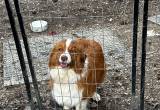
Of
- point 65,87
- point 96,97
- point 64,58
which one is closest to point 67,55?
point 64,58

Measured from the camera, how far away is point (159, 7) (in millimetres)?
6137

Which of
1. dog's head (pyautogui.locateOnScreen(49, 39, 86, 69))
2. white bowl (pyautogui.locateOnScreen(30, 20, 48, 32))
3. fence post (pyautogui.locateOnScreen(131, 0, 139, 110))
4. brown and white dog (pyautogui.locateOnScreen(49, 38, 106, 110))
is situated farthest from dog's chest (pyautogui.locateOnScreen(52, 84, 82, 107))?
white bowl (pyautogui.locateOnScreen(30, 20, 48, 32))

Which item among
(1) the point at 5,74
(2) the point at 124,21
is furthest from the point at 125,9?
(1) the point at 5,74

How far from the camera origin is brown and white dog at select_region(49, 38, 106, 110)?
3.73 meters

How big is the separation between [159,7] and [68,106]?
263 cm

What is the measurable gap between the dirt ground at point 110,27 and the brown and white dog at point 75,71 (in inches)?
10.5

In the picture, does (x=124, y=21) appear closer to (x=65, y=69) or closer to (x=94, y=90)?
(x=94, y=90)

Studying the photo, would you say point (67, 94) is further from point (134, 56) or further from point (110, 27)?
point (110, 27)

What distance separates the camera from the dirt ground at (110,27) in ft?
14.5

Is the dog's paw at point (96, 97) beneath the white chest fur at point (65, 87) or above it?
beneath

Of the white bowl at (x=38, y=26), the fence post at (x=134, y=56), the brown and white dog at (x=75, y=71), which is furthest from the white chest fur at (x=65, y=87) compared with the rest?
the white bowl at (x=38, y=26)

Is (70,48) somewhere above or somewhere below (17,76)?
above

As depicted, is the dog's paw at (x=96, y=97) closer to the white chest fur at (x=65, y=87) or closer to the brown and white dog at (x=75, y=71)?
the brown and white dog at (x=75, y=71)

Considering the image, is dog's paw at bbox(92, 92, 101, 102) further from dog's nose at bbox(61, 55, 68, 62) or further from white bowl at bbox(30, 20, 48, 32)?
white bowl at bbox(30, 20, 48, 32)
